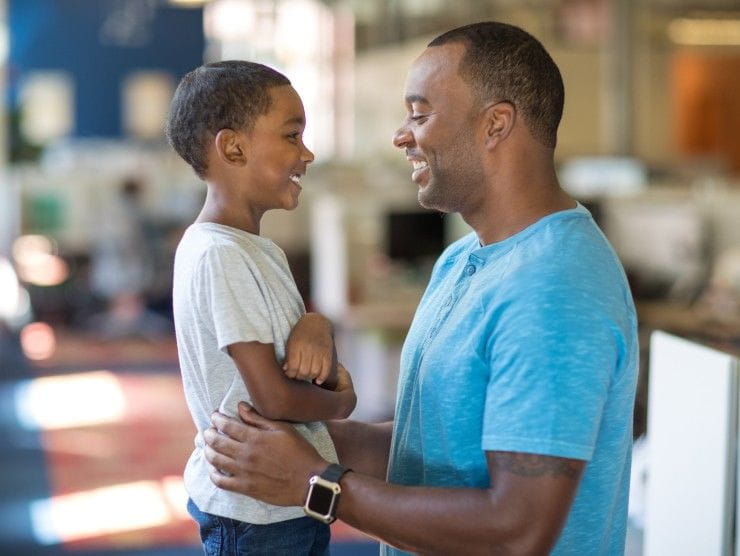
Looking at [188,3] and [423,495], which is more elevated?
[188,3]

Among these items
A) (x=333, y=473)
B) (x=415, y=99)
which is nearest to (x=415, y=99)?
(x=415, y=99)

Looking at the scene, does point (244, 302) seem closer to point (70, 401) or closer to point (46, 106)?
point (70, 401)

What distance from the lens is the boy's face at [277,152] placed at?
162 centimetres

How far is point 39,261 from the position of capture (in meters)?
11.4

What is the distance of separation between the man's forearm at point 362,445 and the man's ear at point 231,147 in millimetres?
416

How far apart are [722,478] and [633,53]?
43.8ft

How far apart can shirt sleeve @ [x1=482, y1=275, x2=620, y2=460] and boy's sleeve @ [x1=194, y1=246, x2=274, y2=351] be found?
1.11 feet

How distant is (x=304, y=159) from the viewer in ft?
5.47

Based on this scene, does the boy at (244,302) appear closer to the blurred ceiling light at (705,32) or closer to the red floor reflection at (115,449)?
the red floor reflection at (115,449)

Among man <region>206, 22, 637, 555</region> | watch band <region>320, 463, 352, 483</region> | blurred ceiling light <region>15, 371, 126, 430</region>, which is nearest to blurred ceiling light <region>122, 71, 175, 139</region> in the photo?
blurred ceiling light <region>15, 371, 126, 430</region>

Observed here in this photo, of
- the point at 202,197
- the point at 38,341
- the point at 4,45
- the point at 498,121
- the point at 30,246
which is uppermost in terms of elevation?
the point at 4,45

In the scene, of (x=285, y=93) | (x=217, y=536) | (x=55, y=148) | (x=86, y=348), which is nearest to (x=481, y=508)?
(x=217, y=536)

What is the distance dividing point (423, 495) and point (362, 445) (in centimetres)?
41

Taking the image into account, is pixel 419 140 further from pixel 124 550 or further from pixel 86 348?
pixel 86 348
